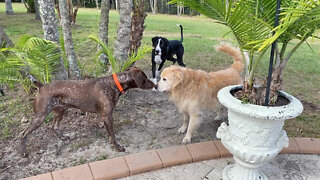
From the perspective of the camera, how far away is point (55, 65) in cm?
394

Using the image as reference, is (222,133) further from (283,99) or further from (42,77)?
(42,77)

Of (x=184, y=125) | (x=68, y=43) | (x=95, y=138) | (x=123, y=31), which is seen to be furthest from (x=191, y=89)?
(x=68, y=43)

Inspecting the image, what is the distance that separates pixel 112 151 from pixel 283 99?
6.74 feet

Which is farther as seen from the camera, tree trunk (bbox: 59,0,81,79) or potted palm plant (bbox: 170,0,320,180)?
tree trunk (bbox: 59,0,81,79)

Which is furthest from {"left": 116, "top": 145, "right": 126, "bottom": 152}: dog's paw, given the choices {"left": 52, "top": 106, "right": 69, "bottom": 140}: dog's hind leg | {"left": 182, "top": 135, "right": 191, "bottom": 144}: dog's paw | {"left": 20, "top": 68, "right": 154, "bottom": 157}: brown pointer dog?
{"left": 182, "top": 135, "right": 191, "bottom": 144}: dog's paw

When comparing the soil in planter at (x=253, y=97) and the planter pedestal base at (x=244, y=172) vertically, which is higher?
the soil in planter at (x=253, y=97)

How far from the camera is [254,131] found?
2266mm

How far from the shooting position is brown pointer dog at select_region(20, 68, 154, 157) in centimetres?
289

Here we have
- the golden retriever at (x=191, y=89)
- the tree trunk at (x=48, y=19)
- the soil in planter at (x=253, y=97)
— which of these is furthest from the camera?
the tree trunk at (x=48, y=19)

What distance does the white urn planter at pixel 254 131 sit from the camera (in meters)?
2.16

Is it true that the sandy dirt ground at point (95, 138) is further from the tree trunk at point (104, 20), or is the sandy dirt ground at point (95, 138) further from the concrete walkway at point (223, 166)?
the tree trunk at point (104, 20)

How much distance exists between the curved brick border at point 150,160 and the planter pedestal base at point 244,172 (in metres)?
0.39

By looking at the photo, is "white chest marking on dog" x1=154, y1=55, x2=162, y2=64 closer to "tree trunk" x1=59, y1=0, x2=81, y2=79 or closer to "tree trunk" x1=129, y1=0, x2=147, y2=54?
"tree trunk" x1=129, y1=0, x2=147, y2=54

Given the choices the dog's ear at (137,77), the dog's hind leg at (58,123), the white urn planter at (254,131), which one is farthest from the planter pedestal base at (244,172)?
the dog's hind leg at (58,123)
